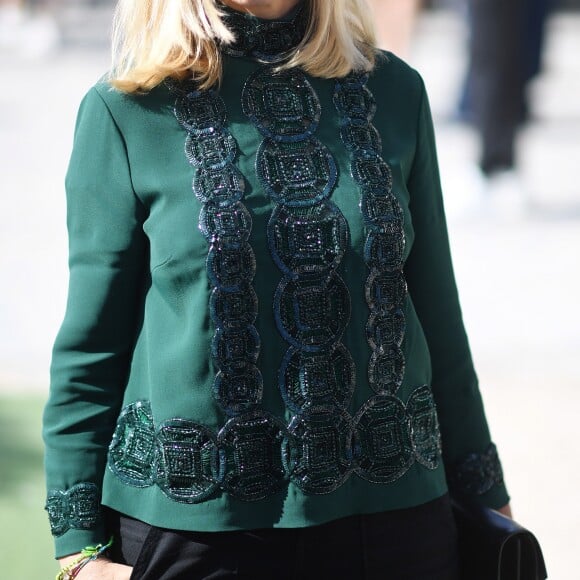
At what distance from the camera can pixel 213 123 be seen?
6.29 feet

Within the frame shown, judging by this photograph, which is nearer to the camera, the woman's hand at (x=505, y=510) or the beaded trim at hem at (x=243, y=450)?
the beaded trim at hem at (x=243, y=450)

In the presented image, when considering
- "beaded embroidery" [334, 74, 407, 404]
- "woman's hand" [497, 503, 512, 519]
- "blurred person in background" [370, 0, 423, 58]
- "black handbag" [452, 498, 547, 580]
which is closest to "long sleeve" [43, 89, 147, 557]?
"beaded embroidery" [334, 74, 407, 404]

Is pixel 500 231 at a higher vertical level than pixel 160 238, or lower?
lower

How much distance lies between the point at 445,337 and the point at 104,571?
2.38ft

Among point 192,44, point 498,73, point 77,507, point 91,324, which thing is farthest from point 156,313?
point 498,73

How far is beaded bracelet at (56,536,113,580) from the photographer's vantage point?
1866 millimetres

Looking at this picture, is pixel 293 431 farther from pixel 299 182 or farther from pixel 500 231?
pixel 500 231

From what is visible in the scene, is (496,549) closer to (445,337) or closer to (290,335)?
(445,337)

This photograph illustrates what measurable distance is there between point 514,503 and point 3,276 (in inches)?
159

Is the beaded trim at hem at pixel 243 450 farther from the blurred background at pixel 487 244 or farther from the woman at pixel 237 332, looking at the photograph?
the blurred background at pixel 487 244

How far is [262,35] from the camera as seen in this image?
2021 millimetres

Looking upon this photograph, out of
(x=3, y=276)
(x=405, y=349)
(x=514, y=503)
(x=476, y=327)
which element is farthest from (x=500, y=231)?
(x=405, y=349)

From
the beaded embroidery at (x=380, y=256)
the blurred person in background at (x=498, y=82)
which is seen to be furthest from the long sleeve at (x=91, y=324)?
the blurred person in background at (x=498, y=82)

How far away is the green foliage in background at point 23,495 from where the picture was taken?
400 cm
